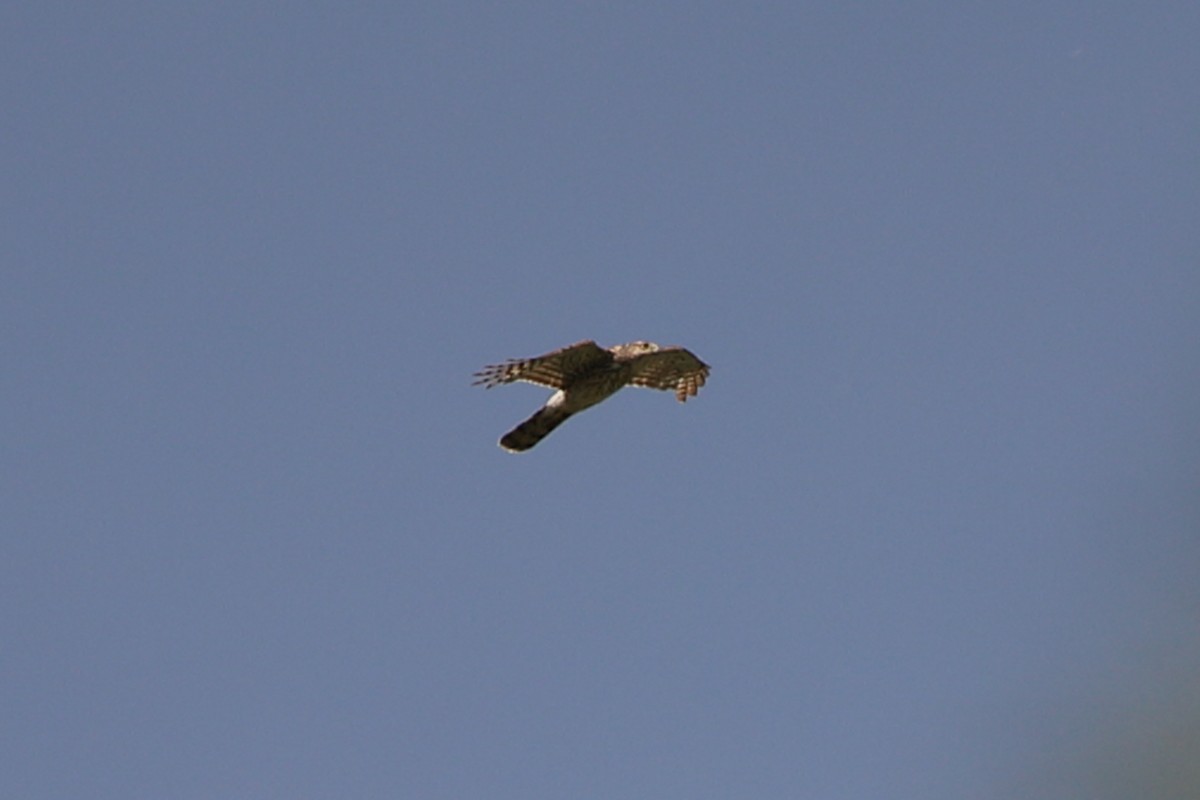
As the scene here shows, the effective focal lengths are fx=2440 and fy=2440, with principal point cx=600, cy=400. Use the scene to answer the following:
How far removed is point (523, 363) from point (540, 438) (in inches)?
63.8

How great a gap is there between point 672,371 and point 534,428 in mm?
2183

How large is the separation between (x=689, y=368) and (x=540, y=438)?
92.5 inches

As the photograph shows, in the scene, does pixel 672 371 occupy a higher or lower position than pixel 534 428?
higher

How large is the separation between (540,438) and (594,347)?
1.82m

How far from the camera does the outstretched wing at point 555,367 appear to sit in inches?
1265

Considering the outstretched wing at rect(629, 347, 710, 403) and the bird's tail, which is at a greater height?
the outstretched wing at rect(629, 347, 710, 403)

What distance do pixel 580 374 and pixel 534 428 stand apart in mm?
1017

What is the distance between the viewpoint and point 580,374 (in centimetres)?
3300

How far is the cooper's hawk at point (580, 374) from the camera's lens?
107 ft

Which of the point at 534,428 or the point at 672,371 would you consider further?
the point at 672,371

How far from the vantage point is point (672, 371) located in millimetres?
34031

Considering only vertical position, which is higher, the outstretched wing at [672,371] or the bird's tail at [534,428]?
the outstretched wing at [672,371]

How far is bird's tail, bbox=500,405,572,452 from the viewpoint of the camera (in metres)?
33.2

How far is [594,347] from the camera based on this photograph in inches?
1275
